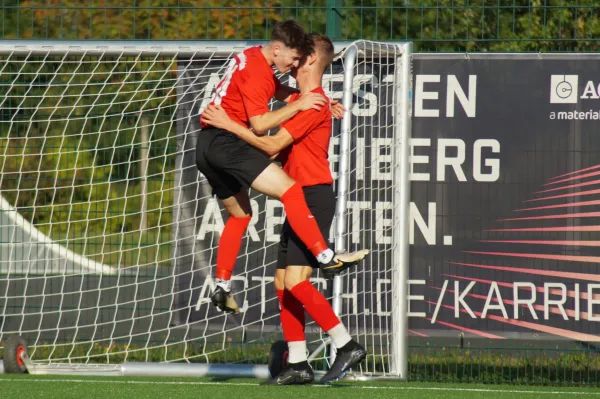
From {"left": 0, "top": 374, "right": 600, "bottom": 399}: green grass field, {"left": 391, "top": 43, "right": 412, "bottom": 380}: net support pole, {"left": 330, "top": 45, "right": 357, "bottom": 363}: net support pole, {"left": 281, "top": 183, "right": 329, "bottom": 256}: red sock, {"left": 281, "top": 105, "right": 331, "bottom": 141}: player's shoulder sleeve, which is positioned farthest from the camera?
{"left": 391, "top": 43, "right": 412, "bottom": 380}: net support pole

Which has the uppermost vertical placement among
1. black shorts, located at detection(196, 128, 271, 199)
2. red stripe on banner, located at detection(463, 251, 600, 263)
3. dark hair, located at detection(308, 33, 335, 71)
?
dark hair, located at detection(308, 33, 335, 71)

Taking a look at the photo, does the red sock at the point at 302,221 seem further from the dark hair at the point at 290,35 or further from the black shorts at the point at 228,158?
the dark hair at the point at 290,35

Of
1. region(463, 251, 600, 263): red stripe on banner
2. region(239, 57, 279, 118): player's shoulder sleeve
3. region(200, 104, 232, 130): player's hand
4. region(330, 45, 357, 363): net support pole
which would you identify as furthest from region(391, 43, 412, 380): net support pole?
region(200, 104, 232, 130): player's hand

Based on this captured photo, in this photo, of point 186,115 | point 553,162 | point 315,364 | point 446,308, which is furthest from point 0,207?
point 553,162

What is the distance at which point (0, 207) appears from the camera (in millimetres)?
8031

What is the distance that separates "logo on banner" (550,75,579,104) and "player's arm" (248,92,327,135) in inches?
81.4

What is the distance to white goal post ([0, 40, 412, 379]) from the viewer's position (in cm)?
717

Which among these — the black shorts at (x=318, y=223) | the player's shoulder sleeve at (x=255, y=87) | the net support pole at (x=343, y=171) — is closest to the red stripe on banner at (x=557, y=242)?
the net support pole at (x=343, y=171)

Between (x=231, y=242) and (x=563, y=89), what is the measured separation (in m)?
2.68

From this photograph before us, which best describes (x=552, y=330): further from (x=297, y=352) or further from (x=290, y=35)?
(x=290, y=35)

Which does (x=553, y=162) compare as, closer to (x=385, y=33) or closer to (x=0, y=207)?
(x=385, y=33)

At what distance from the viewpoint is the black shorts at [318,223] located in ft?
20.4

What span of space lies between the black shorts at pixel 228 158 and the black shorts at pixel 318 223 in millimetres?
377

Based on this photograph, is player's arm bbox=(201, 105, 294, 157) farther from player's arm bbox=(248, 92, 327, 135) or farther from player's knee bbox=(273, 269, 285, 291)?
player's knee bbox=(273, 269, 285, 291)
